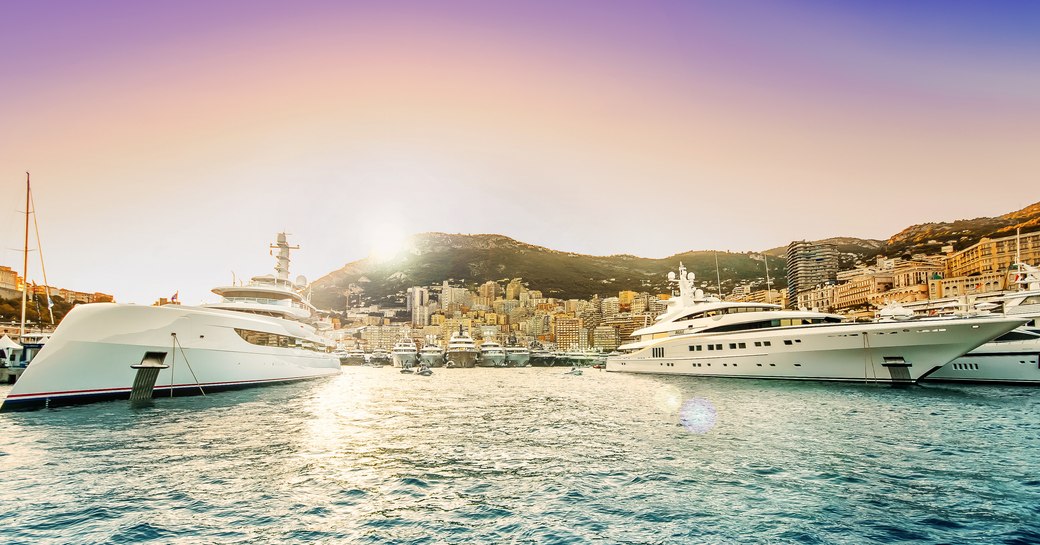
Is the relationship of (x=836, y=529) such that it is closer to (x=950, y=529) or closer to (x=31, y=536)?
(x=950, y=529)

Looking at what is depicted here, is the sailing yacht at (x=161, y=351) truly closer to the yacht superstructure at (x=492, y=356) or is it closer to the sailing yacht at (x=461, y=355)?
the sailing yacht at (x=461, y=355)

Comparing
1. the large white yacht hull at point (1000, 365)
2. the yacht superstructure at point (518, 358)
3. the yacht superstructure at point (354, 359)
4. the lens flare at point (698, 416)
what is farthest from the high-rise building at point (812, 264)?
Result: the lens flare at point (698, 416)

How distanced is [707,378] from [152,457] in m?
41.7

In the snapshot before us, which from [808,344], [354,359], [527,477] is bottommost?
[354,359]

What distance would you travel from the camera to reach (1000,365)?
33.6 m

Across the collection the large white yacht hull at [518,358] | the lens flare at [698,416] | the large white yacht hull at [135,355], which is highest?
the large white yacht hull at [135,355]

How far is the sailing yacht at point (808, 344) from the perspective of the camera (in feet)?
103

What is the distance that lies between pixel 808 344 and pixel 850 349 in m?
2.63

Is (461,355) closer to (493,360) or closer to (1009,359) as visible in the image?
(493,360)

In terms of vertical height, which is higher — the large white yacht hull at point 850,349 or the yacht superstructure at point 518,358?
the large white yacht hull at point 850,349

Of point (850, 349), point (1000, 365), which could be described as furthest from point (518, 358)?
point (1000, 365)

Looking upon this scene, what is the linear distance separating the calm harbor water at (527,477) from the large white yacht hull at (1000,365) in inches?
574

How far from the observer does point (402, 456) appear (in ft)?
48.0

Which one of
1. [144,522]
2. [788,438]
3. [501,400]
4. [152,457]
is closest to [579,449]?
[788,438]
